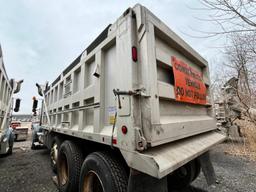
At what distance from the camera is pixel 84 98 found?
2.21 m

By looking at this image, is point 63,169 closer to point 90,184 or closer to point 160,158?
point 90,184

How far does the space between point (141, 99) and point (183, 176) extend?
1797 mm

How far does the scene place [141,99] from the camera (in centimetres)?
129

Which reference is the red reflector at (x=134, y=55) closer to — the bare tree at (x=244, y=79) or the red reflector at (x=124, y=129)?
the red reflector at (x=124, y=129)

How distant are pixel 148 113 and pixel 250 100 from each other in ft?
21.9

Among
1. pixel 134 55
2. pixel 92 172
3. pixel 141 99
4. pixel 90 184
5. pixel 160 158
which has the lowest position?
pixel 90 184

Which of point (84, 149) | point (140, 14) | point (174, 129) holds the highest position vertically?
point (140, 14)

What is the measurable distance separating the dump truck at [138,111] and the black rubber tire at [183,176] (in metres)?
0.01

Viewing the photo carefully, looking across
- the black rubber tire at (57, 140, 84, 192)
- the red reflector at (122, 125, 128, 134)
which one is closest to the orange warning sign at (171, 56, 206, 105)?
the red reflector at (122, 125, 128, 134)

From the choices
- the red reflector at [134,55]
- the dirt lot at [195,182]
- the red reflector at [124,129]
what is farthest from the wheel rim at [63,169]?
the red reflector at [134,55]

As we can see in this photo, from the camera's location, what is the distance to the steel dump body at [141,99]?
1.19m

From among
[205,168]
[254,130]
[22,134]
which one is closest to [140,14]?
[205,168]

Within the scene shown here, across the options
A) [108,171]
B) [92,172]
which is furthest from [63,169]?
[108,171]

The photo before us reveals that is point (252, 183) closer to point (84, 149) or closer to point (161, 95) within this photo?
point (161, 95)
